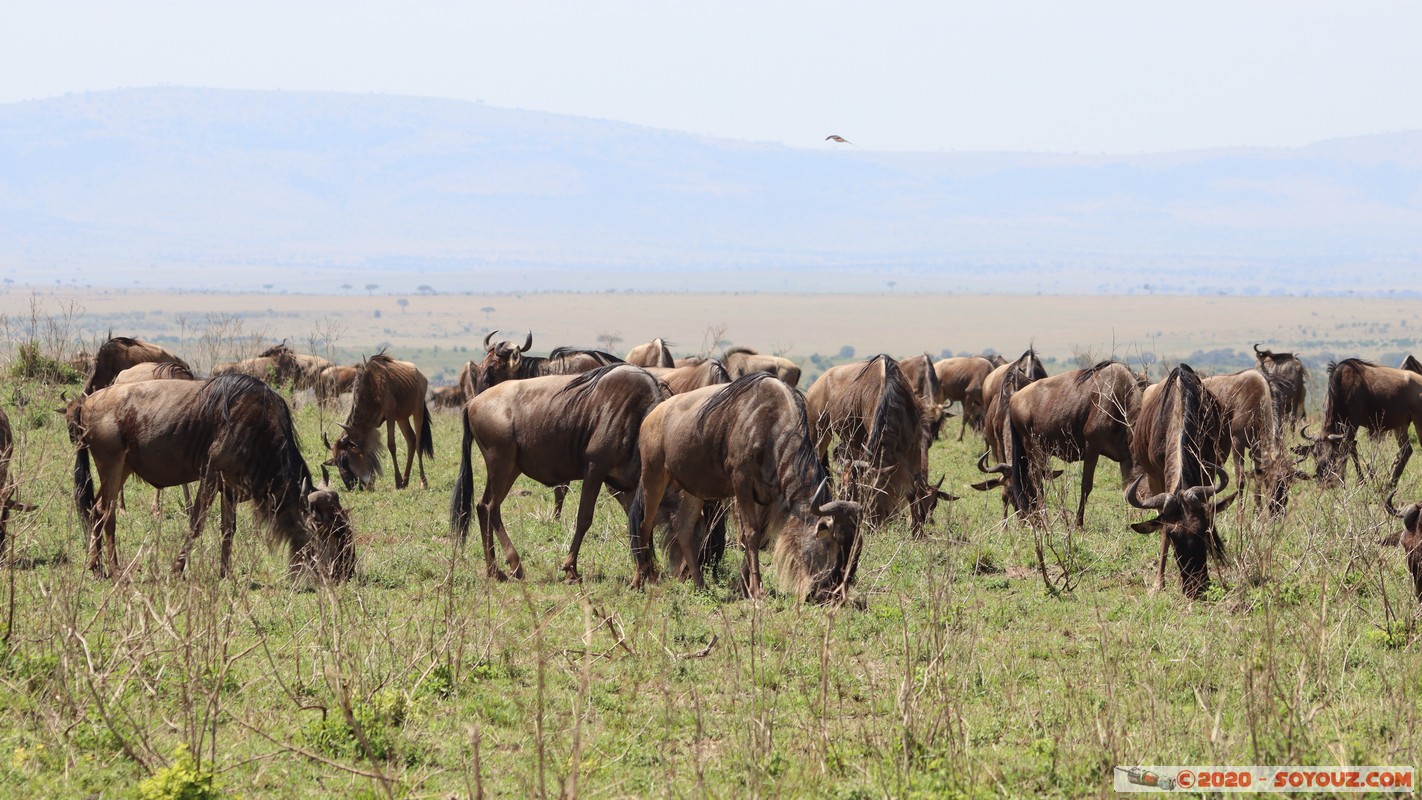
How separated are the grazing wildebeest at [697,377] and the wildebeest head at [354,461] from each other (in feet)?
14.2

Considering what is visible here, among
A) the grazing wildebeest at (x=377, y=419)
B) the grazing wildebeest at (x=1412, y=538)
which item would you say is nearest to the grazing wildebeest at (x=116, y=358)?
the grazing wildebeest at (x=377, y=419)

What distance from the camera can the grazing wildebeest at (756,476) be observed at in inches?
370

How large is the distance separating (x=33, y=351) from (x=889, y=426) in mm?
16616

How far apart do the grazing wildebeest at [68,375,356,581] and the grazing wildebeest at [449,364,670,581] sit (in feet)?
4.28

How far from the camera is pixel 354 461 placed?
16203 millimetres

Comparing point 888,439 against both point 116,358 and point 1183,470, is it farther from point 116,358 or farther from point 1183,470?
point 116,358

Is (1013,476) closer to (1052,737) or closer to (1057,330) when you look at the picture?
(1052,737)

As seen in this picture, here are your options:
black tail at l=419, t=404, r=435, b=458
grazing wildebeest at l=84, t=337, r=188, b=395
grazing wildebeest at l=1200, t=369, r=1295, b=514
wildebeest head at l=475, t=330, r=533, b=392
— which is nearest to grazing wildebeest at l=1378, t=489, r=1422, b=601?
grazing wildebeest at l=1200, t=369, r=1295, b=514

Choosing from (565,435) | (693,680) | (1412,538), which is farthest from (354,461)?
(1412,538)

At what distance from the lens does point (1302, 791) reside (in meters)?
5.73

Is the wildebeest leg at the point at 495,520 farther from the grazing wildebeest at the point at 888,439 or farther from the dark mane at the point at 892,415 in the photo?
the dark mane at the point at 892,415

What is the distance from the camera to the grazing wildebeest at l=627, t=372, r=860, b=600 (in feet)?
30.8

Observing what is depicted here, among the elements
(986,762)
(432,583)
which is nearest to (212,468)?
(432,583)

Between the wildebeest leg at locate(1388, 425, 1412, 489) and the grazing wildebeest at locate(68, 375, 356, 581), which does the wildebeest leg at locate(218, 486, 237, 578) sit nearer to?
→ the grazing wildebeest at locate(68, 375, 356, 581)
